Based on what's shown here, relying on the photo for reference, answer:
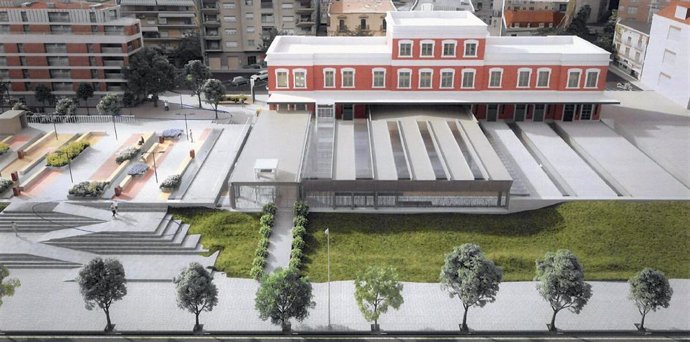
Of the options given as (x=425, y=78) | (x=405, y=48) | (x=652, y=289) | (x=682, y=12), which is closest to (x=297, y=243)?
(x=652, y=289)

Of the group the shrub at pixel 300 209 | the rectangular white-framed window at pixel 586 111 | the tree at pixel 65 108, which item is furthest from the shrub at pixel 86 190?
the rectangular white-framed window at pixel 586 111

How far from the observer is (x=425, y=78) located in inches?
1891

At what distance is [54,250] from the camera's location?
32406 mm

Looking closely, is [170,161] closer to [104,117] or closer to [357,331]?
[104,117]

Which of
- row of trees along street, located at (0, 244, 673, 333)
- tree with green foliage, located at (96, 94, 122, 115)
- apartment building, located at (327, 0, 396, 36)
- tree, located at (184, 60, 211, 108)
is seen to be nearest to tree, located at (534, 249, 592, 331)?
row of trees along street, located at (0, 244, 673, 333)

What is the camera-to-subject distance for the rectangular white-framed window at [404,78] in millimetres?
47844

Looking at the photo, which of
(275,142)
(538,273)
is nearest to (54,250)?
(275,142)

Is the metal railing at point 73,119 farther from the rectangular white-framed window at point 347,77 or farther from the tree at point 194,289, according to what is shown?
the tree at point 194,289

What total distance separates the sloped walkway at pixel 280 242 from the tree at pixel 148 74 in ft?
81.8

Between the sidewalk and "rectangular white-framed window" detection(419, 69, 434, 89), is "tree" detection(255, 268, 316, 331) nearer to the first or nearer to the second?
the sidewalk

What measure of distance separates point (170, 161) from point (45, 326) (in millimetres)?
17072

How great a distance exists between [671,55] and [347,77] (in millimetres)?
30737

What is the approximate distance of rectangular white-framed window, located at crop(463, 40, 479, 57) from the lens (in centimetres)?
4675

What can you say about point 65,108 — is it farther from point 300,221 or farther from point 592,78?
point 592,78
